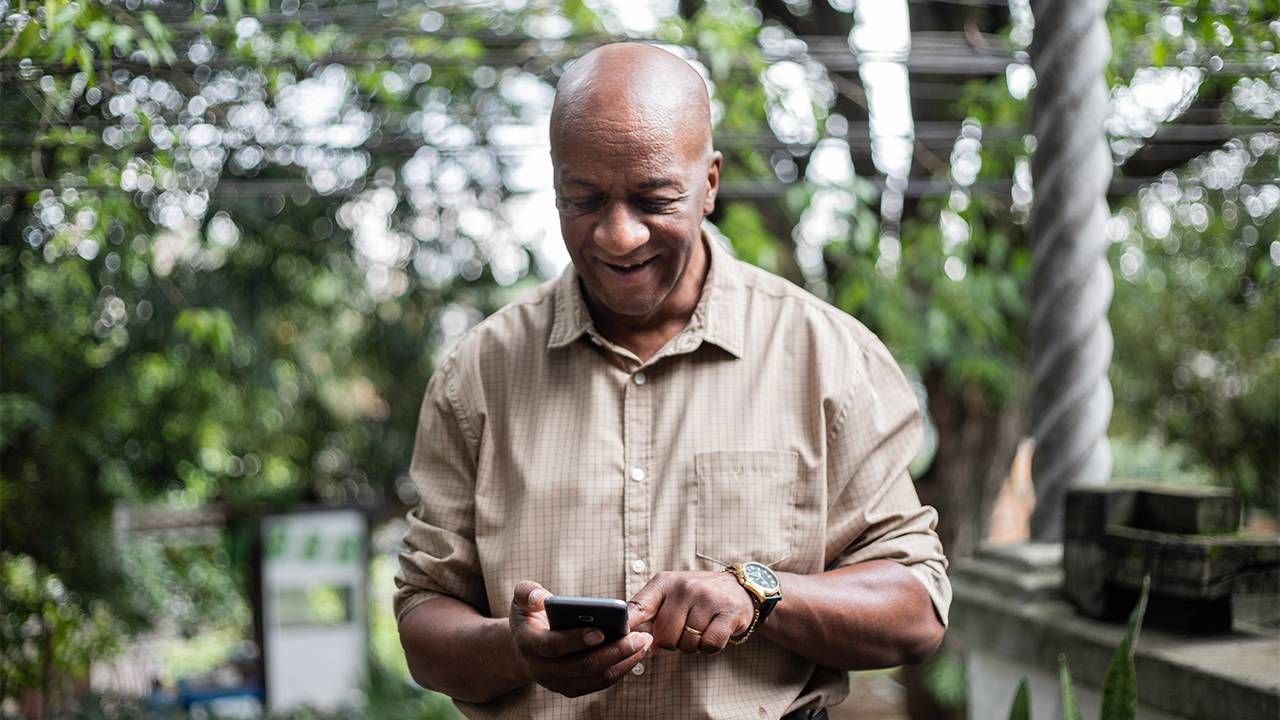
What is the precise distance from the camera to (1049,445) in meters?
2.78

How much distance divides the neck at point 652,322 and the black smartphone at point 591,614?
0.48 m

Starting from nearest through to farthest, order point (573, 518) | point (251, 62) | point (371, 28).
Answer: point (573, 518) → point (251, 62) → point (371, 28)

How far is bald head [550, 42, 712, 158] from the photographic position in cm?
173

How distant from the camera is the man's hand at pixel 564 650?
5.10 feet

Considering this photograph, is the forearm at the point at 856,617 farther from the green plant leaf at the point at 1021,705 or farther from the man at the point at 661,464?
the green plant leaf at the point at 1021,705

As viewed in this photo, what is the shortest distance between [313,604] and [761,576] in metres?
7.26

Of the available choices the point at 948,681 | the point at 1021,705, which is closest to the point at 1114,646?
the point at 1021,705

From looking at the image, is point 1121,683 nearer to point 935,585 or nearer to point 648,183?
point 935,585

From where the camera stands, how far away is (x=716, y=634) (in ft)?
5.23

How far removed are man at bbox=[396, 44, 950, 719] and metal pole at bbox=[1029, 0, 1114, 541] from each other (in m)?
0.99

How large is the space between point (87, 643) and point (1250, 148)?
6.33 meters

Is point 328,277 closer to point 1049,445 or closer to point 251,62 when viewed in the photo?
point 251,62

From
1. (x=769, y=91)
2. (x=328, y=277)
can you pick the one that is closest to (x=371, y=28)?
(x=769, y=91)

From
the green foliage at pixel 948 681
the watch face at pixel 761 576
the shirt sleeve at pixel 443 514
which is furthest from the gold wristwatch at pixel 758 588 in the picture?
the green foliage at pixel 948 681
